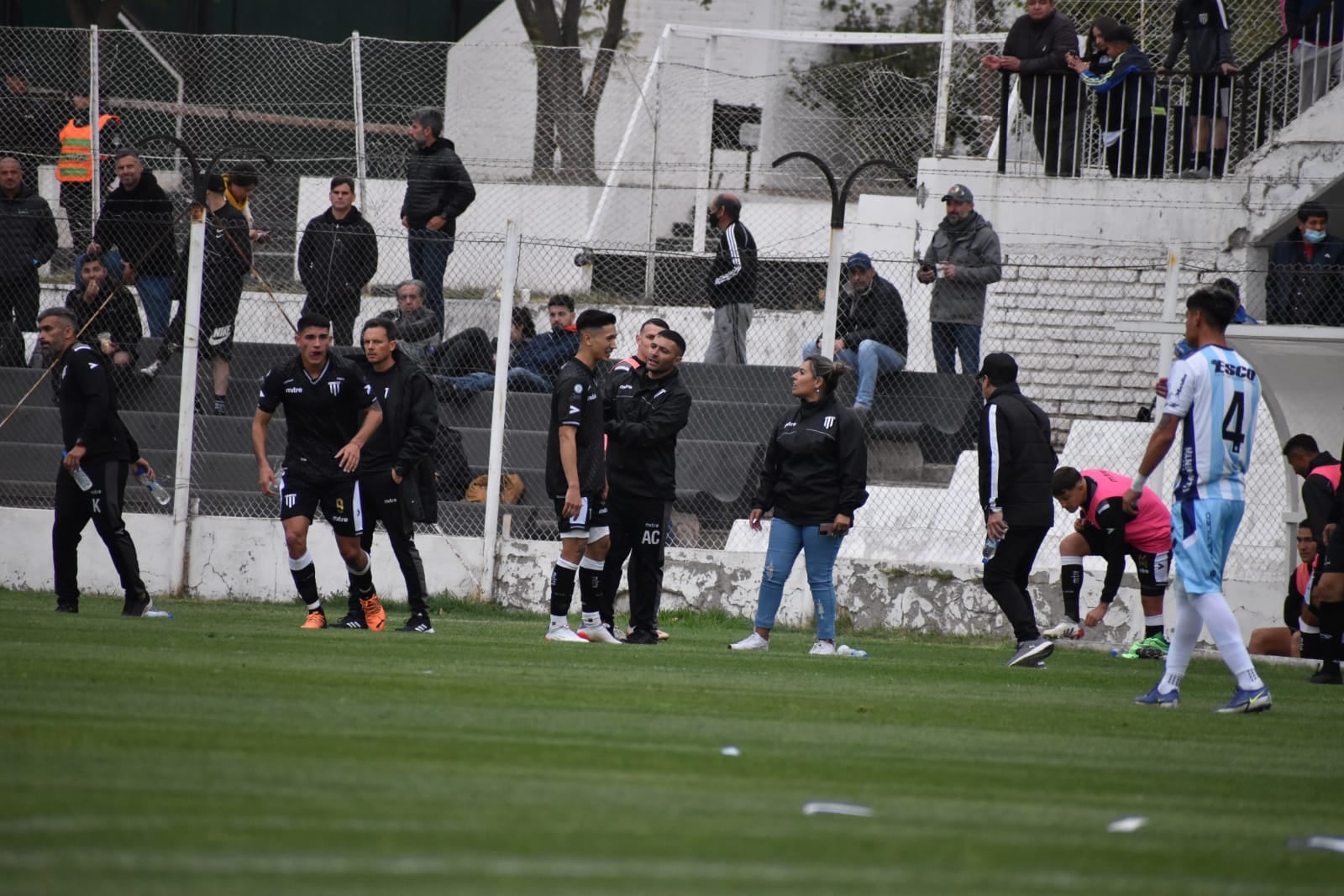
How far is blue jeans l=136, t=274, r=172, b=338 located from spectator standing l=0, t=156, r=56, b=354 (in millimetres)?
981

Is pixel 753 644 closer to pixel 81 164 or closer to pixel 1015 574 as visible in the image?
pixel 1015 574

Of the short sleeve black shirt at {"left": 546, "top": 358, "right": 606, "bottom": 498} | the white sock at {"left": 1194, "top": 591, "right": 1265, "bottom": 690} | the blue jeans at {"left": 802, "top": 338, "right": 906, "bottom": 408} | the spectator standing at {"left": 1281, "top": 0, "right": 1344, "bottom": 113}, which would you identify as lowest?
the white sock at {"left": 1194, "top": 591, "right": 1265, "bottom": 690}

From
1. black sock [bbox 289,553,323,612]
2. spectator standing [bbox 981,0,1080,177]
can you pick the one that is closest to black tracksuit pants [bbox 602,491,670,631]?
black sock [bbox 289,553,323,612]

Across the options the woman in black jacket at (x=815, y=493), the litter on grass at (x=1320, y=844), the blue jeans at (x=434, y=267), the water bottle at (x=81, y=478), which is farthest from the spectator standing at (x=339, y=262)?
the litter on grass at (x=1320, y=844)

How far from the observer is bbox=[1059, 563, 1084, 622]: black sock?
13.1 metres

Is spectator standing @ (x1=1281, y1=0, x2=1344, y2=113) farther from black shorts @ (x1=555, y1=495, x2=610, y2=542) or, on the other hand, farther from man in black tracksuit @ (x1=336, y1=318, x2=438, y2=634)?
man in black tracksuit @ (x1=336, y1=318, x2=438, y2=634)

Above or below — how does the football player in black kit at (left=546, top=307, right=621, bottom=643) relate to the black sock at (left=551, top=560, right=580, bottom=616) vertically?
above

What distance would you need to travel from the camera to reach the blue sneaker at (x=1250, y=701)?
823 cm

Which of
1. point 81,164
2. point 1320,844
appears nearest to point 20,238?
point 81,164

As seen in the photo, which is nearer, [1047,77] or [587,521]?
[587,521]

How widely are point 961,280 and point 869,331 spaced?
1040 mm

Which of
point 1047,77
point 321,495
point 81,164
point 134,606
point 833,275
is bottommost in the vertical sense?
point 134,606

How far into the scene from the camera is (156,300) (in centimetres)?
1722

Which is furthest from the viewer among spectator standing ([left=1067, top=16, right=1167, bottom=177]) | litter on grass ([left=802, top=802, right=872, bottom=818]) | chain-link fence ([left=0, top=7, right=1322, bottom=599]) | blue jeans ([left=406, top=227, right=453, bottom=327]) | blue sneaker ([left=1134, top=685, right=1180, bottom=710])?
spectator standing ([left=1067, top=16, right=1167, bottom=177])
